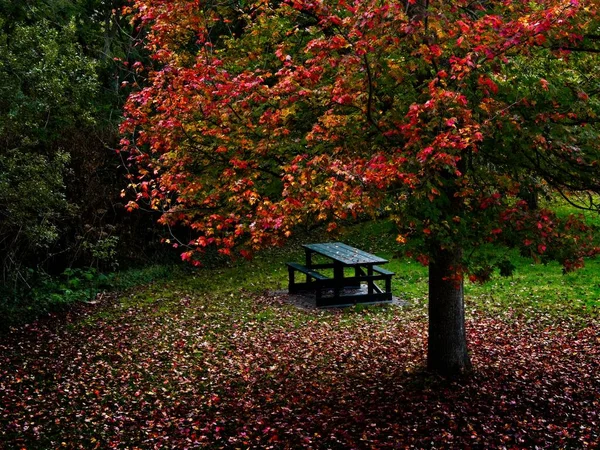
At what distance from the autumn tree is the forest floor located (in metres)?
1.86

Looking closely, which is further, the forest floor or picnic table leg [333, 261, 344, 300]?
picnic table leg [333, 261, 344, 300]

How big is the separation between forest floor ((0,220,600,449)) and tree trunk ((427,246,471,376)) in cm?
22

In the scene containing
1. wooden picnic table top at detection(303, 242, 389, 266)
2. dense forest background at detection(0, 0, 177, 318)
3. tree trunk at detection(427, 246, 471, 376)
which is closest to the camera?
tree trunk at detection(427, 246, 471, 376)

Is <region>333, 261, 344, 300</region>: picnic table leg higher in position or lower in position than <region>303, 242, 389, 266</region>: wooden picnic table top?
lower

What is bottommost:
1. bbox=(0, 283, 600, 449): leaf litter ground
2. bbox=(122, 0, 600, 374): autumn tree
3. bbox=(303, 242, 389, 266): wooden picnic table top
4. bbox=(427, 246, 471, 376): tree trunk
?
bbox=(0, 283, 600, 449): leaf litter ground

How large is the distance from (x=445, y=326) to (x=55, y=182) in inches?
322

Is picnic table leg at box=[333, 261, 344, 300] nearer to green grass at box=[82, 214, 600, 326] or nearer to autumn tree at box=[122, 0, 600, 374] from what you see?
green grass at box=[82, 214, 600, 326]

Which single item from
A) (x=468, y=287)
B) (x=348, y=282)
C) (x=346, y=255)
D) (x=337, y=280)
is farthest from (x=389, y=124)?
(x=468, y=287)

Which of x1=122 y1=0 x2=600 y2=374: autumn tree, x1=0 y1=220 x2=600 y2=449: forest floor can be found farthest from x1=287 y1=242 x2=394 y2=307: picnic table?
x1=122 y1=0 x2=600 y2=374: autumn tree

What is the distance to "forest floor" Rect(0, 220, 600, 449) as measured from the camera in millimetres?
7730

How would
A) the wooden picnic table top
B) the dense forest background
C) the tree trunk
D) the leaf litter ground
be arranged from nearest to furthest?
the leaf litter ground → the tree trunk → the dense forest background → the wooden picnic table top

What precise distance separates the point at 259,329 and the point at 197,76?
634 centimetres

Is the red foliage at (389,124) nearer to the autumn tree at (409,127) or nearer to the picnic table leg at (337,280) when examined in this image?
the autumn tree at (409,127)

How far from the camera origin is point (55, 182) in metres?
13.0
